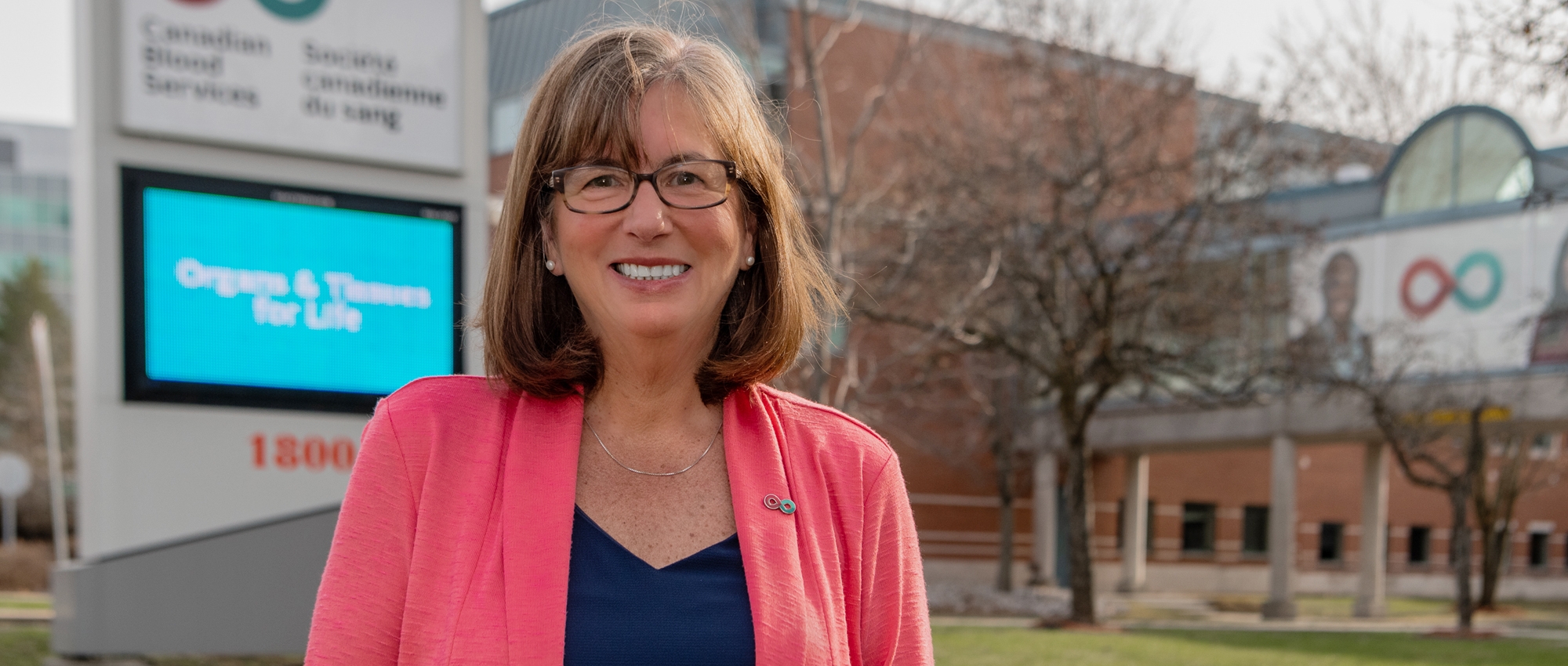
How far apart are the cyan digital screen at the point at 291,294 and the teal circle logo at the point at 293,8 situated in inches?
36.5

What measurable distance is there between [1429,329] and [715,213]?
24.9m

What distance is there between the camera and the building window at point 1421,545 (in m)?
44.2

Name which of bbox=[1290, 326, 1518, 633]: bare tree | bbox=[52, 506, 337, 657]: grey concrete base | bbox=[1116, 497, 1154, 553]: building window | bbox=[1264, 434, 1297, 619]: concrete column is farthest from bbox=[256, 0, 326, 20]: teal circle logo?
bbox=[1116, 497, 1154, 553]: building window

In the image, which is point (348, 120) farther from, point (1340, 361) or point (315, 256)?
point (1340, 361)

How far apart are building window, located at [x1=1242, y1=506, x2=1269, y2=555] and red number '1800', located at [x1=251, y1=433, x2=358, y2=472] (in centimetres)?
3967

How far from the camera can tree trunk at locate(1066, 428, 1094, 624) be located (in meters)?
20.8

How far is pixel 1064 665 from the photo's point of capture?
44.7 ft

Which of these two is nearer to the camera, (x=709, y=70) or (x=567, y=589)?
(x=567, y=589)

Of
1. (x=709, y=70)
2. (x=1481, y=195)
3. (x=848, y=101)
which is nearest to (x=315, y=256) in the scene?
(x=709, y=70)

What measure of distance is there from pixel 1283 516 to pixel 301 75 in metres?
27.1

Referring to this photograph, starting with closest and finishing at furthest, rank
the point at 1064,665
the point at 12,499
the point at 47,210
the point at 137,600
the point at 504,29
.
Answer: the point at 137,600, the point at 1064,665, the point at 504,29, the point at 12,499, the point at 47,210

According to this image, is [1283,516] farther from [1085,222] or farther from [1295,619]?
[1085,222]

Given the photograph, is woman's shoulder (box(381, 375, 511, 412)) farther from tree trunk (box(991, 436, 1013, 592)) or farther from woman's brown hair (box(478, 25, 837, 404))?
tree trunk (box(991, 436, 1013, 592))

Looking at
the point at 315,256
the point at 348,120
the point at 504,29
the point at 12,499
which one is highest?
the point at 504,29
